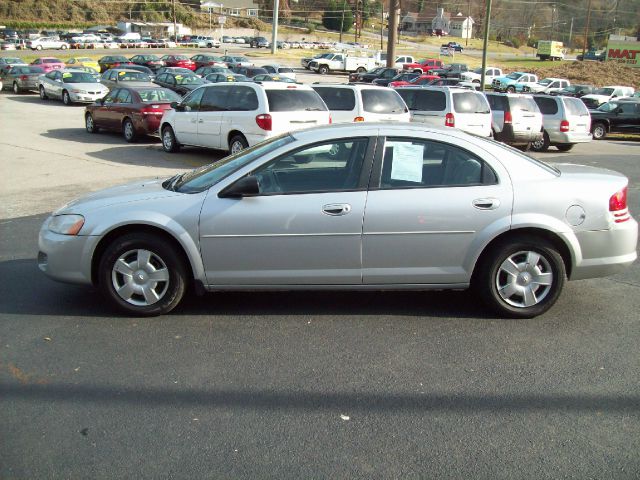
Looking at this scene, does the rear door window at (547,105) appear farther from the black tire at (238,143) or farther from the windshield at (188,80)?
the windshield at (188,80)

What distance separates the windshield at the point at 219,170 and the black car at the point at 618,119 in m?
24.5

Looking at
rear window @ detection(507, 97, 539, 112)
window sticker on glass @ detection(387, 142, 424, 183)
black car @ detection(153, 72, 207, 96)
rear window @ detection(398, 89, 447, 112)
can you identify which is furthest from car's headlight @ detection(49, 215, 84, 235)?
black car @ detection(153, 72, 207, 96)

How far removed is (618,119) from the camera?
88.7ft

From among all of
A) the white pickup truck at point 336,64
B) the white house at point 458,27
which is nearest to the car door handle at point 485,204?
the white pickup truck at point 336,64

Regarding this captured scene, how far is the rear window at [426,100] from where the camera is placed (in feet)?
58.9

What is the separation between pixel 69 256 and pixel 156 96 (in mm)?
14120

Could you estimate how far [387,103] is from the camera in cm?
1645

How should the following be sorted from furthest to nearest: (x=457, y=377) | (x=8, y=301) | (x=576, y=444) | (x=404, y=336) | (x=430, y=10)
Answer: (x=430, y=10) → (x=8, y=301) → (x=404, y=336) → (x=457, y=377) → (x=576, y=444)

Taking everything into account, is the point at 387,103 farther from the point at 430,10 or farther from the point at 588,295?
the point at 430,10

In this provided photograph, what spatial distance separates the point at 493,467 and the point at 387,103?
45.7 ft

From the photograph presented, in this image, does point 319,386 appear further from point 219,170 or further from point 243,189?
point 219,170

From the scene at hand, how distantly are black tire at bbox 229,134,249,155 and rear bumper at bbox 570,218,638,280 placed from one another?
10.1m

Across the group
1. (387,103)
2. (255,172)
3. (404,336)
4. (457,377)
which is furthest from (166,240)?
(387,103)

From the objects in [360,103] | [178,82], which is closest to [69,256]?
[360,103]
